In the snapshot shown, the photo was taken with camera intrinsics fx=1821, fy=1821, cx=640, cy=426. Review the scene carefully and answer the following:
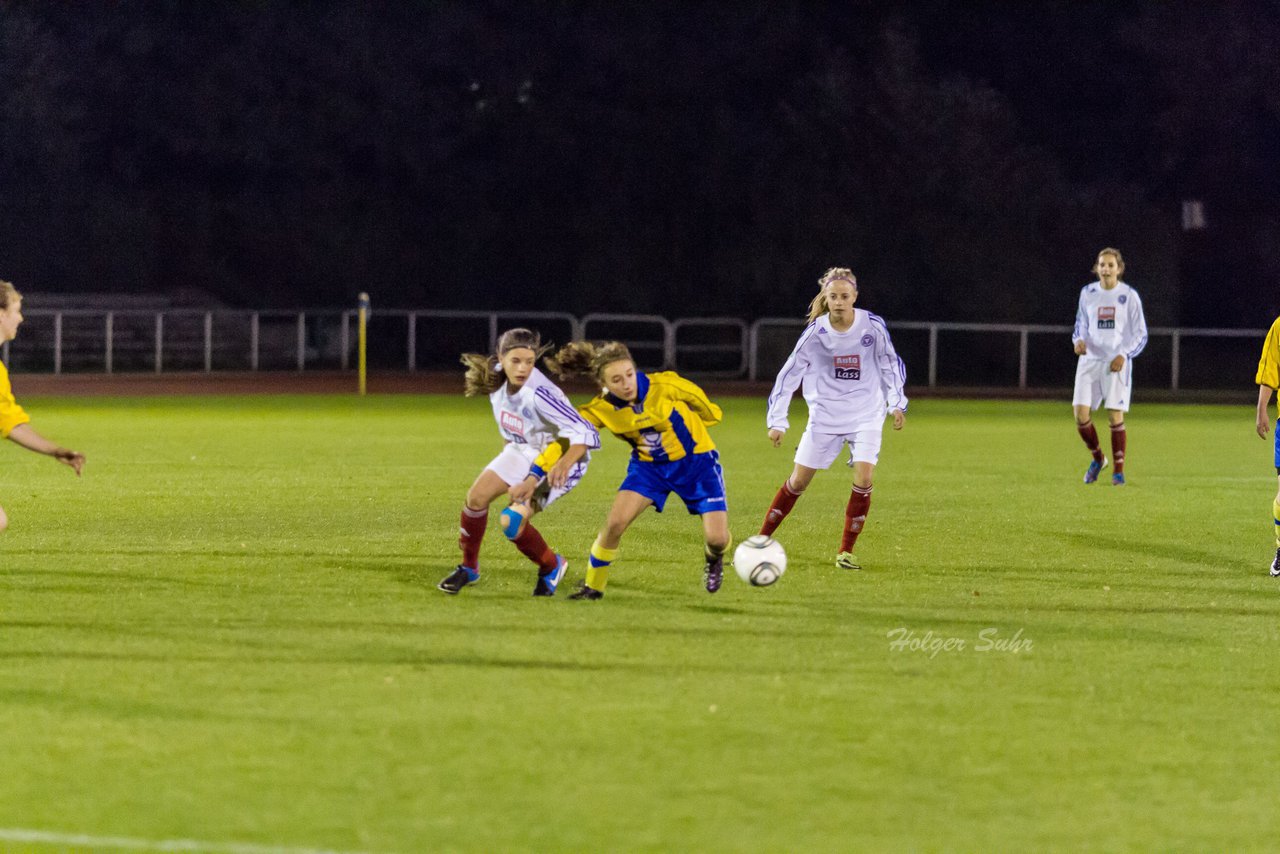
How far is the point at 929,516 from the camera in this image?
44.9 feet

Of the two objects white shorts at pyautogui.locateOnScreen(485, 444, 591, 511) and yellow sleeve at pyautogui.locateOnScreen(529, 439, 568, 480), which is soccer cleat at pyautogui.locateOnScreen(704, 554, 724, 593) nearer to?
white shorts at pyautogui.locateOnScreen(485, 444, 591, 511)

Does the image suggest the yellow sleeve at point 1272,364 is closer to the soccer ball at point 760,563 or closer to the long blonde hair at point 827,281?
the long blonde hair at point 827,281

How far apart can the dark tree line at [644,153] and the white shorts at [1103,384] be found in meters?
22.3

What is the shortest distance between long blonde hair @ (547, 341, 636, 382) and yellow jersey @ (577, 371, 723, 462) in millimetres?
181

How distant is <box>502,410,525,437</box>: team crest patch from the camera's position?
939cm

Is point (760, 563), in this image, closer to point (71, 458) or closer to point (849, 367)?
point (849, 367)

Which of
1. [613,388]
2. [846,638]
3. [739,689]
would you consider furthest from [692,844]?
[613,388]

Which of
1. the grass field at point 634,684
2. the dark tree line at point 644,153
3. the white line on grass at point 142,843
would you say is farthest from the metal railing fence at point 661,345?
the white line on grass at point 142,843

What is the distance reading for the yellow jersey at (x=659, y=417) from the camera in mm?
9039

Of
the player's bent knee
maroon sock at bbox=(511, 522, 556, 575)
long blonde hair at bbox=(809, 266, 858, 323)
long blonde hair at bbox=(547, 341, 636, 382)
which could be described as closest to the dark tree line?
long blonde hair at bbox=(809, 266, 858, 323)

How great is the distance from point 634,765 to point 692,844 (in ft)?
2.81

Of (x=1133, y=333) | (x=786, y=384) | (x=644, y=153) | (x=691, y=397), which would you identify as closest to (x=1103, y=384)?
(x=1133, y=333)

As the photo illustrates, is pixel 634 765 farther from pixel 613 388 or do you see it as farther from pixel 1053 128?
pixel 1053 128

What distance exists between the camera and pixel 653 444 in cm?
918
